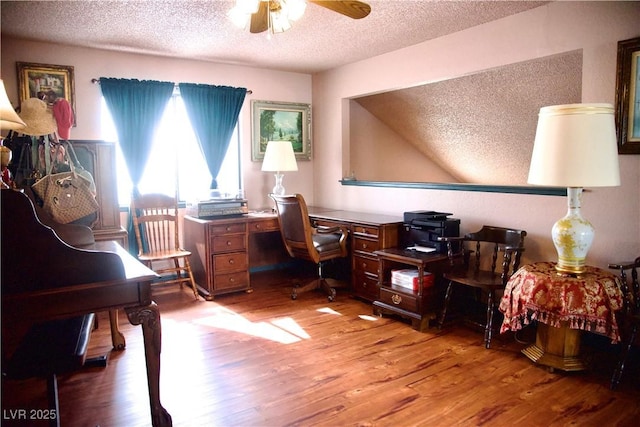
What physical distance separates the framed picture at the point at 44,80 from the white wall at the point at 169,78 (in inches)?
1.9

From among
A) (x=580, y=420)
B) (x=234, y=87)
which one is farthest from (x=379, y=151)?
(x=580, y=420)

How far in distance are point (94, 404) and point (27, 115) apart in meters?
2.01

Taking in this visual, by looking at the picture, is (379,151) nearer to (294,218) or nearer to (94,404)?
(294,218)

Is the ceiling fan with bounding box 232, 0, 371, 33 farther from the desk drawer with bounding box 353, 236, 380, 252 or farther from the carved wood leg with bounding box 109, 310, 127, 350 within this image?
the carved wood leg with bounding box 109, 310, 127, 350

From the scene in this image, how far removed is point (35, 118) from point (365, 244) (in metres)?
2.72

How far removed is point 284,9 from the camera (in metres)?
2.31

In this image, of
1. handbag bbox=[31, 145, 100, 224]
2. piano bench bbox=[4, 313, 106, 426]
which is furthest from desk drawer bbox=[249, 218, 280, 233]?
piano bench bbox=[4, 313, 106, 426]

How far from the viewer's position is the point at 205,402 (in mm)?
2328

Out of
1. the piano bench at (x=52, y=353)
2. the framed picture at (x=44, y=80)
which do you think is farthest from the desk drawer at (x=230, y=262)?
the piano bench at (x=52, y=353)

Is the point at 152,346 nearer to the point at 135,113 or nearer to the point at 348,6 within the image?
the point at 348,6

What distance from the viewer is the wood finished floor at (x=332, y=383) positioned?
2180mm

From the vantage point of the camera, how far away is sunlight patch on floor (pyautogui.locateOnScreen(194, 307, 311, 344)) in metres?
3.22

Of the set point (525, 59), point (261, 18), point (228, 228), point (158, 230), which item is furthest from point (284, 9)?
point (158, 230)

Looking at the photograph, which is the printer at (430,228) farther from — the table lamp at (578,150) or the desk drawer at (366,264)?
the table lamp at (578,150)
